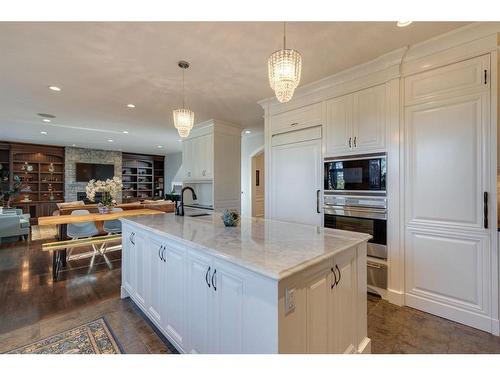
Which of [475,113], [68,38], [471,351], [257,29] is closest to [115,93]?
[68,38]

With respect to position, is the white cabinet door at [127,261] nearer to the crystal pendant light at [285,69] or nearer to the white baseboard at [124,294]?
the white baseboard at [124,294]

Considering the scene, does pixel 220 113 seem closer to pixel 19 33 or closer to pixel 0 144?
pixel 19 33

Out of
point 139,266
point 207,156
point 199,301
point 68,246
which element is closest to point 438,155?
point 199,301

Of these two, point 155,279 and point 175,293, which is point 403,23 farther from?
point 155,279

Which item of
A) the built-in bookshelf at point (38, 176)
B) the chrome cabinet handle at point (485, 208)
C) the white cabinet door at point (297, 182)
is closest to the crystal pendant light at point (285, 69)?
the white cabinet door at point (297, 182)

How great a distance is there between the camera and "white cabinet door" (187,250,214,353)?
4.59 feet

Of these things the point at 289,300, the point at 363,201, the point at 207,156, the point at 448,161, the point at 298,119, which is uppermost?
the point at 298,119

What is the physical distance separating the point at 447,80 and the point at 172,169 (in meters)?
10.5

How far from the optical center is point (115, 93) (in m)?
3.34

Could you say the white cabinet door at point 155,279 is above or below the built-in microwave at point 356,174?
below

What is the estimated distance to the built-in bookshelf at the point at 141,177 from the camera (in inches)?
416

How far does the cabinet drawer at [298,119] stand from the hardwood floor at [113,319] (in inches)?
88.9

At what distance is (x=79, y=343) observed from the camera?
1852 millimetres

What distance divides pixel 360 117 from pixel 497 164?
1231 mm
